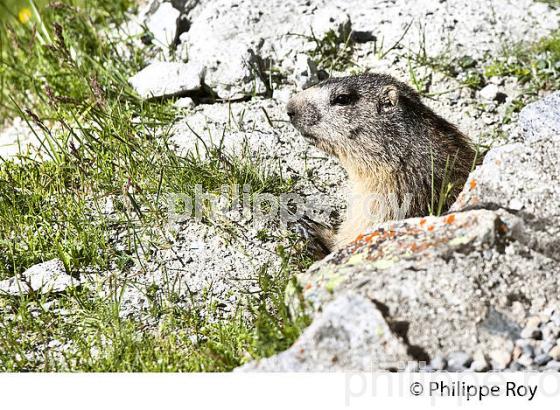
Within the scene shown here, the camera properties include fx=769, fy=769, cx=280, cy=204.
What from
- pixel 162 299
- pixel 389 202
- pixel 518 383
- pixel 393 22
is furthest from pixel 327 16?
pixel 518 383

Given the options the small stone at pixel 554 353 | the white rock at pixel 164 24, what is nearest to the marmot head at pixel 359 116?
the white rock at pixel 164 24

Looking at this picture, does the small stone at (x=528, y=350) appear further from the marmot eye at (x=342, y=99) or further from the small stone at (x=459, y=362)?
the marmot eye at (x=342, y=99)

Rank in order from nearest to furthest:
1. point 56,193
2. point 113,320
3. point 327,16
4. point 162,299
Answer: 1. point 113,320
2. point 162,299
3. point 56,193
4. point 327,16

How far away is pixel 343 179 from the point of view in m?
6.00

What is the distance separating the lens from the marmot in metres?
5.27

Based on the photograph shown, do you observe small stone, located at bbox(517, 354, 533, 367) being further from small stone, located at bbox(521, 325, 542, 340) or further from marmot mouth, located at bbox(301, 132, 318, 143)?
marmot mouth, located at bbox(301, 132, 318, 143)

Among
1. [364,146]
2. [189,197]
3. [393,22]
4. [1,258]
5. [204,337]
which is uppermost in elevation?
[393,22]

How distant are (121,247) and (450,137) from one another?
2463 mm

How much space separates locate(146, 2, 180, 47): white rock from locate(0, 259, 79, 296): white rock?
2.79m

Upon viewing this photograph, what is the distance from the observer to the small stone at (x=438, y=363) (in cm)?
353

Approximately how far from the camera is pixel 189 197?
5.35 metres

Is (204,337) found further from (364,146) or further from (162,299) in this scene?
(364,146)

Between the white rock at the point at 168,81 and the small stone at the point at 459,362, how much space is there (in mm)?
3704

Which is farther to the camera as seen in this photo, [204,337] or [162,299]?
[162,299]
